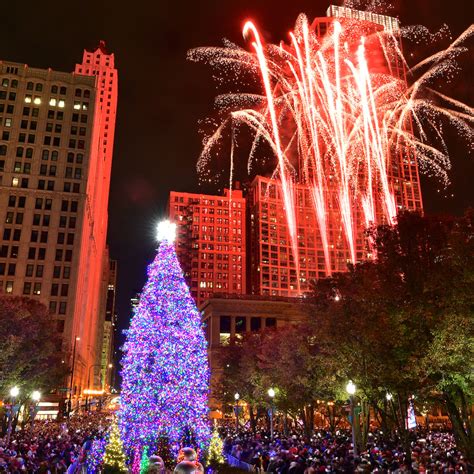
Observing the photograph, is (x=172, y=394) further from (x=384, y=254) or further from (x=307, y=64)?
(x=307, y=64)

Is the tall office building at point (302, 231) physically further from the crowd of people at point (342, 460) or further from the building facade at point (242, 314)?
the crowd of people at point (342, 460)

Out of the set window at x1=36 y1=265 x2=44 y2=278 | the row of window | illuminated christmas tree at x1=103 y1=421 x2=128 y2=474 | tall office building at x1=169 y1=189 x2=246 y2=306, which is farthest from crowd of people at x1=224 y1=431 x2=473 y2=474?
tall office building at x1=169 y1=189 x2=246 y2=306

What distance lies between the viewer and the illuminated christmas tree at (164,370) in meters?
22.4

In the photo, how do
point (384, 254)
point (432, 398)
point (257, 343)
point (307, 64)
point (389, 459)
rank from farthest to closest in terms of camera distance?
point (257, 343) → point (307, 64) → point (432, 398) → point (384, 254) → point (389, 459)

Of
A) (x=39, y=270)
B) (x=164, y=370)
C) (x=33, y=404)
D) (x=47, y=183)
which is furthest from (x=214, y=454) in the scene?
(x=47, y=183)

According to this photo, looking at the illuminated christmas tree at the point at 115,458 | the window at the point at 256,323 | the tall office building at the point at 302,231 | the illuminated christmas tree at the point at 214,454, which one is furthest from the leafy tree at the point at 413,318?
the tall office building at the point at 302,231

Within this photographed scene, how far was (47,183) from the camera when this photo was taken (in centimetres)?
9031

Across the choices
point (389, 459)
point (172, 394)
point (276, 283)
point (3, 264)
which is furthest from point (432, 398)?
point (276, 283)

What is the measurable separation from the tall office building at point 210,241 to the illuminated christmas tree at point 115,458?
117 metres

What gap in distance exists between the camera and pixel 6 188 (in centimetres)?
8719

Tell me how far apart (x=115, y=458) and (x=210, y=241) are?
→ 128m

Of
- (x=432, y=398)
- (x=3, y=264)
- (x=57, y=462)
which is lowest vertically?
(x=57, y=462)

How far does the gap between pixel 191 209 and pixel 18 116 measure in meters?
69.1

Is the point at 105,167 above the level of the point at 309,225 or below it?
above
